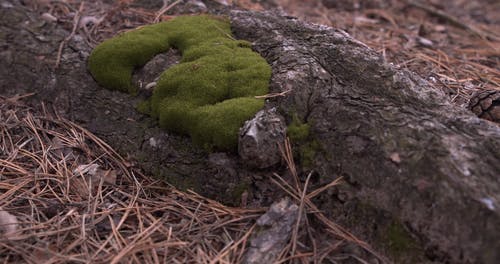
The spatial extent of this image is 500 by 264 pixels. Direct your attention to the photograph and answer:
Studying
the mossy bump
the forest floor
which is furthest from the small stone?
the mossy bump

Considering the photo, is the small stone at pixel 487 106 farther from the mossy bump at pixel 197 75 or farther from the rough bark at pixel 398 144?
the mossy bump at pixel 197 75

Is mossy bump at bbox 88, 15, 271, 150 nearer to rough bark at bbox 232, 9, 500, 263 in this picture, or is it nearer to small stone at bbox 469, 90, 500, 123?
rough bark at bbox 232, 9, 500, 263

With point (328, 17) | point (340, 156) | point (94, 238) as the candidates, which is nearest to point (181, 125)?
point (94, 238)

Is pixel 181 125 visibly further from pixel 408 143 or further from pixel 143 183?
pixel 408 143

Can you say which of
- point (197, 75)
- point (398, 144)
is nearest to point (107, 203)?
point (197, 75)

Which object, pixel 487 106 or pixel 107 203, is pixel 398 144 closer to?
pixel 487 106

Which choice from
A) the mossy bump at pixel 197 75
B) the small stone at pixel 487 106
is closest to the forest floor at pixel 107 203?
the small stone at pixel 487 106
